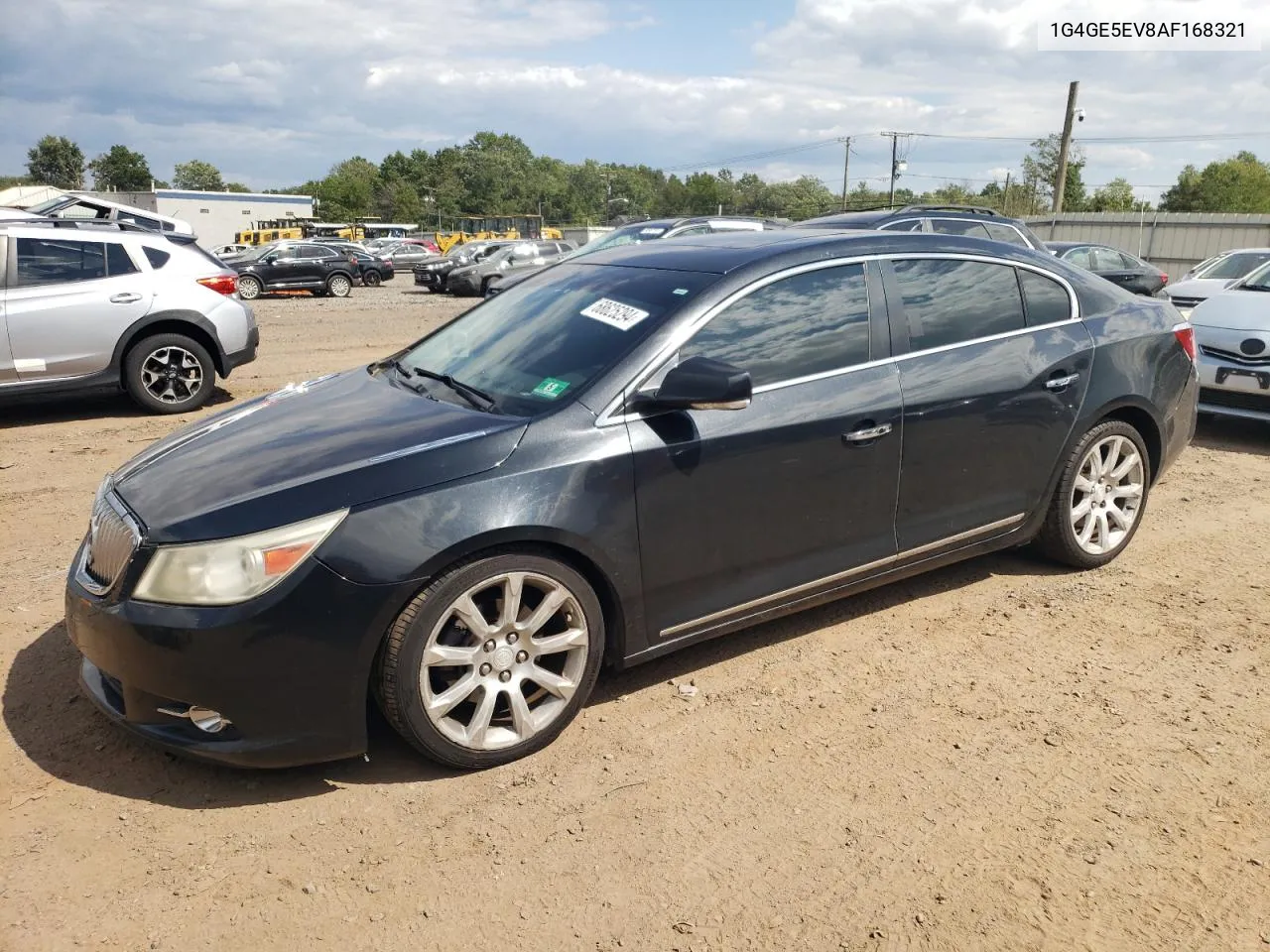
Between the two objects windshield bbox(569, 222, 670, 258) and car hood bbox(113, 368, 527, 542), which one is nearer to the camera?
car hood bbox(113, 368, 527, 542)

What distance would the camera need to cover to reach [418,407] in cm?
349

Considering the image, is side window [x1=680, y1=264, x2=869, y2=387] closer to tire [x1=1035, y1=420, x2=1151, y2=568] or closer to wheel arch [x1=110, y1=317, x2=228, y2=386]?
tire [x1=1035, y1=420, x2=1151, y2=568]

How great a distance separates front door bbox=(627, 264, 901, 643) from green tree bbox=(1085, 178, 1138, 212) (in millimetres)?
60414

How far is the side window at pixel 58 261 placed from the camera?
775 cm

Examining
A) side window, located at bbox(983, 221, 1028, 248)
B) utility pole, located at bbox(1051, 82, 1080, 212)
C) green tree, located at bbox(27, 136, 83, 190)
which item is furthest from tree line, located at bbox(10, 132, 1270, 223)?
→ side window, located at bbox(983, 221, 1028, 248)

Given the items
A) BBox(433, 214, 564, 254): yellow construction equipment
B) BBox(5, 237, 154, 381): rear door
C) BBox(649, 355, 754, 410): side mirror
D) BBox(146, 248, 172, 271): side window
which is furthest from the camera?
BBox(433, 214, 564, 254): yellow construction equipment

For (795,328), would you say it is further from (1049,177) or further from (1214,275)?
(1049,177)

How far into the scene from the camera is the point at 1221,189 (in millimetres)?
59531

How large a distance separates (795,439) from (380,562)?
5.25ft

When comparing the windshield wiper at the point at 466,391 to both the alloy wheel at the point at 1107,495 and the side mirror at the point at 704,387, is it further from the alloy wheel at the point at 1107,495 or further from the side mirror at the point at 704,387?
the alloy wheel at the point at 1107,495

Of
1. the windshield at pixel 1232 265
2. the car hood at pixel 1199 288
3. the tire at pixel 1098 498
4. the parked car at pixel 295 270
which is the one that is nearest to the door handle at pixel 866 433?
the tire at pixel 1098 498

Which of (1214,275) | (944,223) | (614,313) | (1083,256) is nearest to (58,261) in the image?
(614,313)

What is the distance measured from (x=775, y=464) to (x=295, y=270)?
78.4ft

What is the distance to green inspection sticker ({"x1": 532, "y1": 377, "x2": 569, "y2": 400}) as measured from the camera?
132 inches
